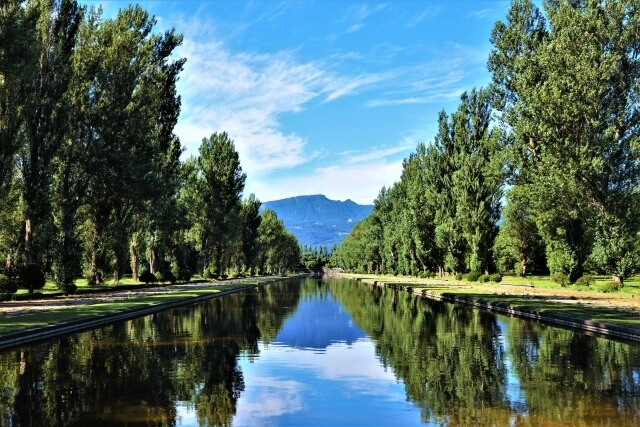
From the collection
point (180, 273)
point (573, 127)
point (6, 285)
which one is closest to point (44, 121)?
point (6, 285)

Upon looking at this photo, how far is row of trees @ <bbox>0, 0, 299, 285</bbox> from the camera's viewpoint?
3154cm

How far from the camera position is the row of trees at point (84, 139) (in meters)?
31.5

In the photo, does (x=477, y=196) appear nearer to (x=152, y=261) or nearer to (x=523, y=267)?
(x=523, y=267)

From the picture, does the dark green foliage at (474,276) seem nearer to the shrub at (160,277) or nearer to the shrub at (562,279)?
the shrub at (562,279)

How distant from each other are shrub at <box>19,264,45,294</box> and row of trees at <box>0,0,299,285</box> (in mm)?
2739

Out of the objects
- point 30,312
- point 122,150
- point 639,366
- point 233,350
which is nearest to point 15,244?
point 122,150

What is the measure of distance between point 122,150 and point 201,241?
29.6 metres

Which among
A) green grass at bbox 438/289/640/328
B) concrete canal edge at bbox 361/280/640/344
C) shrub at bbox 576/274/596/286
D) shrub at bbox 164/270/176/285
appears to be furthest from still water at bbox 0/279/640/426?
shrub at bbox 164/270/176/285

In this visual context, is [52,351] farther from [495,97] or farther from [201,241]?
[201,241]

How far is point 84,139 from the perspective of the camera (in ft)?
137

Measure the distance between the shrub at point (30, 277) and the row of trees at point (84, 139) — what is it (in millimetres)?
2739

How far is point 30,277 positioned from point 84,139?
14015 millimetres

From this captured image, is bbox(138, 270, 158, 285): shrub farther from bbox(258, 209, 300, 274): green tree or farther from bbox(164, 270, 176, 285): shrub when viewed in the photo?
bbox(258, 209, 300, 274): green tree

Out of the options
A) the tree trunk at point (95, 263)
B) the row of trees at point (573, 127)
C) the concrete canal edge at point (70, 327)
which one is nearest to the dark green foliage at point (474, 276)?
the row of trees at point (573, 127)
